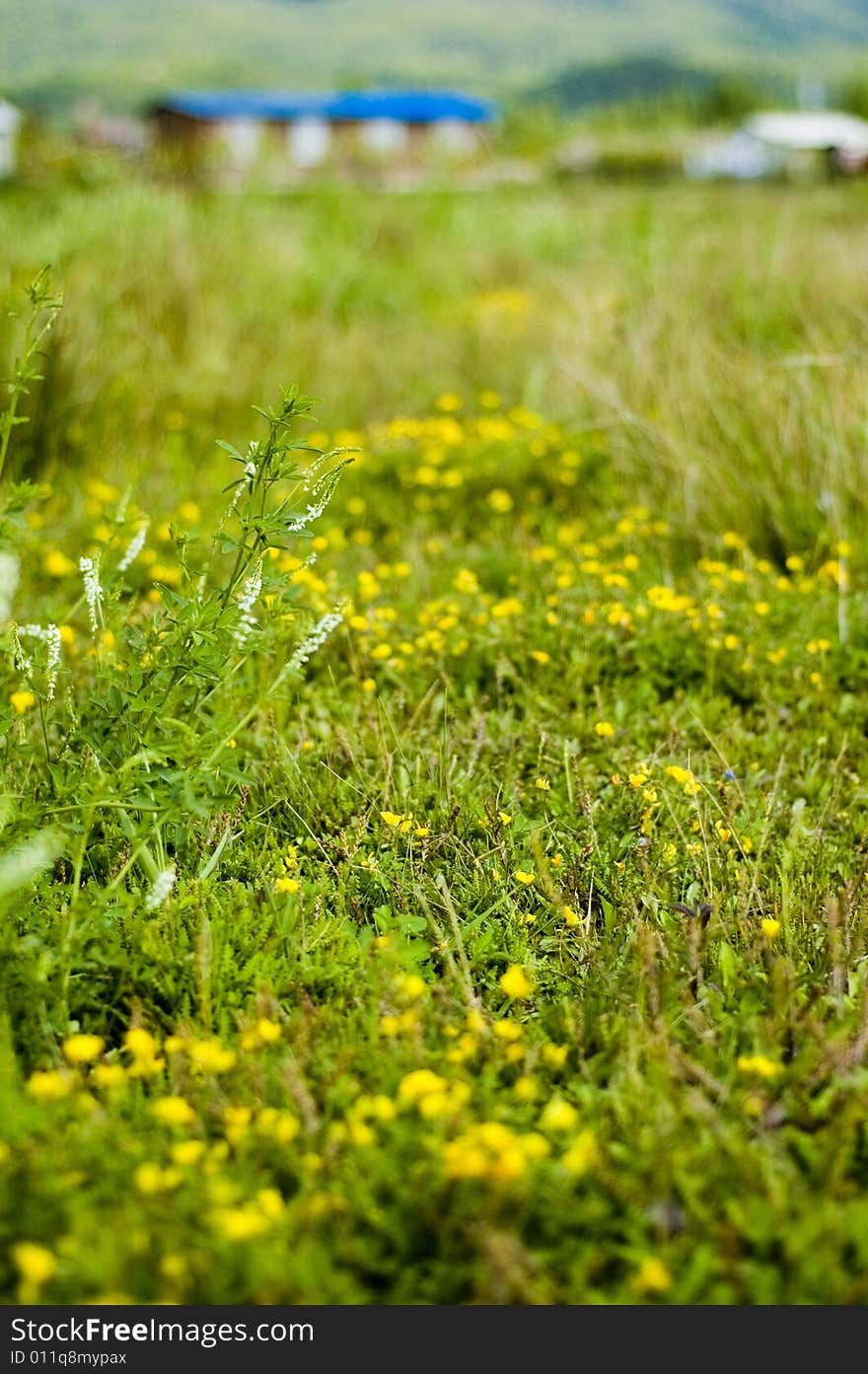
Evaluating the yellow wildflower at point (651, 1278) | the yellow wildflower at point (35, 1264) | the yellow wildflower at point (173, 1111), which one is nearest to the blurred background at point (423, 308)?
the yellow wildflower at point (173, 1111)

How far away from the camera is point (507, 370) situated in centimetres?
611

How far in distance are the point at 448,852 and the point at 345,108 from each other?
6268 centimetres

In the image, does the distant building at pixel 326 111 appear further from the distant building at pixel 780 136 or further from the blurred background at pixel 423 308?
the blurred background at pixel 423 308

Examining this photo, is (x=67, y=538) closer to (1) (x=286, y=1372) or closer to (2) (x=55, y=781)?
(2) (x=55, y=781)

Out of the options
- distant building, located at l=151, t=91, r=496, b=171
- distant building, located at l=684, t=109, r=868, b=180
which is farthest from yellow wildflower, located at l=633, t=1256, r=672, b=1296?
distant building, located at l=684, t=109, r=868, b=180

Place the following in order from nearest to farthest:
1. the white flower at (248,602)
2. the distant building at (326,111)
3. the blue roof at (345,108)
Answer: the white flower at (248,602)
the distant building at (326,111)
the blue roof at (345,108)

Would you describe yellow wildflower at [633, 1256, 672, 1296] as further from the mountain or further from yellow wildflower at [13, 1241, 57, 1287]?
the mountain

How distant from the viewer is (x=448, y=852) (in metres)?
2.38

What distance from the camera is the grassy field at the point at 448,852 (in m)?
1.44

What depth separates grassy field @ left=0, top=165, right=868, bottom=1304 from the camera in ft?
4.73

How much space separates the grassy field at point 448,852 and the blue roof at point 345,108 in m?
58.0

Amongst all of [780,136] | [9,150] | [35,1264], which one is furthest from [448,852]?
[780,136]

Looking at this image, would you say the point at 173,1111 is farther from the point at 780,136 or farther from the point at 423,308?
the point at 780,136

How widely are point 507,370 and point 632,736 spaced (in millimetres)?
3765
